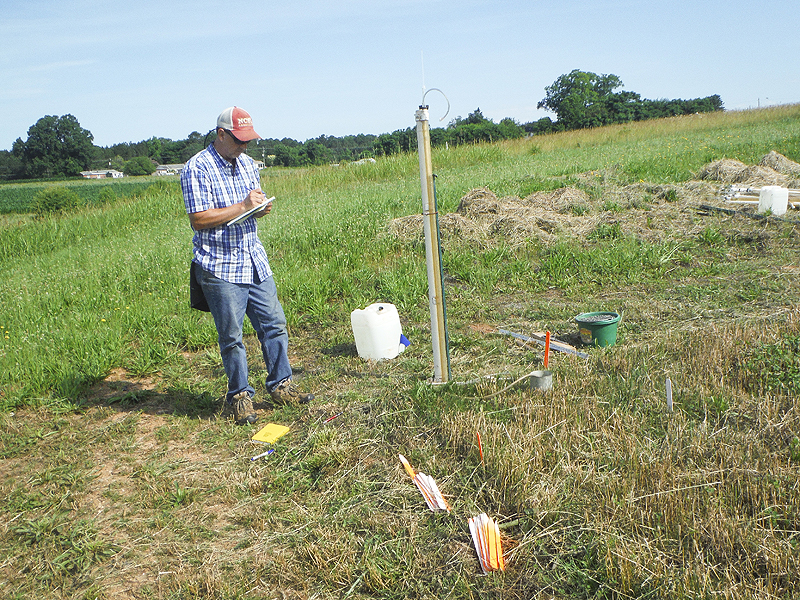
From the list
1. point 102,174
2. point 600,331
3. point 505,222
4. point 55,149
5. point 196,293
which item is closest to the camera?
point 196,293

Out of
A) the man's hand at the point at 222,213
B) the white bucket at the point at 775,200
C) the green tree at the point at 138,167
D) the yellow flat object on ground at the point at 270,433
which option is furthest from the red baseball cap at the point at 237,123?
the green tree at the point at 138,167

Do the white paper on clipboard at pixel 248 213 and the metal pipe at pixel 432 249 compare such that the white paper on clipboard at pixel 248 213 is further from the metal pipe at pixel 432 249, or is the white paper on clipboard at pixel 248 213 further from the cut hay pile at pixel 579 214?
the cut hay pile at pixel 579 214

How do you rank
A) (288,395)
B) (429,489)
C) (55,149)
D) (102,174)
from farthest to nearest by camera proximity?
1. (55,149)
2. (102,174)
3. (288,395)
4. (429,489)

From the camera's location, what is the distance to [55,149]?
81.1 metres

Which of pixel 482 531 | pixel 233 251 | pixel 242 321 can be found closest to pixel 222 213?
pixel 233 251

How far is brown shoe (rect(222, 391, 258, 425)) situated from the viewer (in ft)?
13.5

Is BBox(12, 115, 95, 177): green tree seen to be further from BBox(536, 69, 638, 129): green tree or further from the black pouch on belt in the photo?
the black pouch on belt

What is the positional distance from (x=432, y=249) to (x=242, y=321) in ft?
4.76

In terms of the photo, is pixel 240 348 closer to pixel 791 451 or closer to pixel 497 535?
pixel 497 535

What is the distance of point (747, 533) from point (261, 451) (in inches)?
108

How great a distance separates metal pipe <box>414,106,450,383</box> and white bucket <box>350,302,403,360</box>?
870 mm

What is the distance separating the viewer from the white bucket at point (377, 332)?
4.92 m

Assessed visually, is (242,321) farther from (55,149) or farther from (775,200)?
(55,149)

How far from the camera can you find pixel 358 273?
7.14 m
